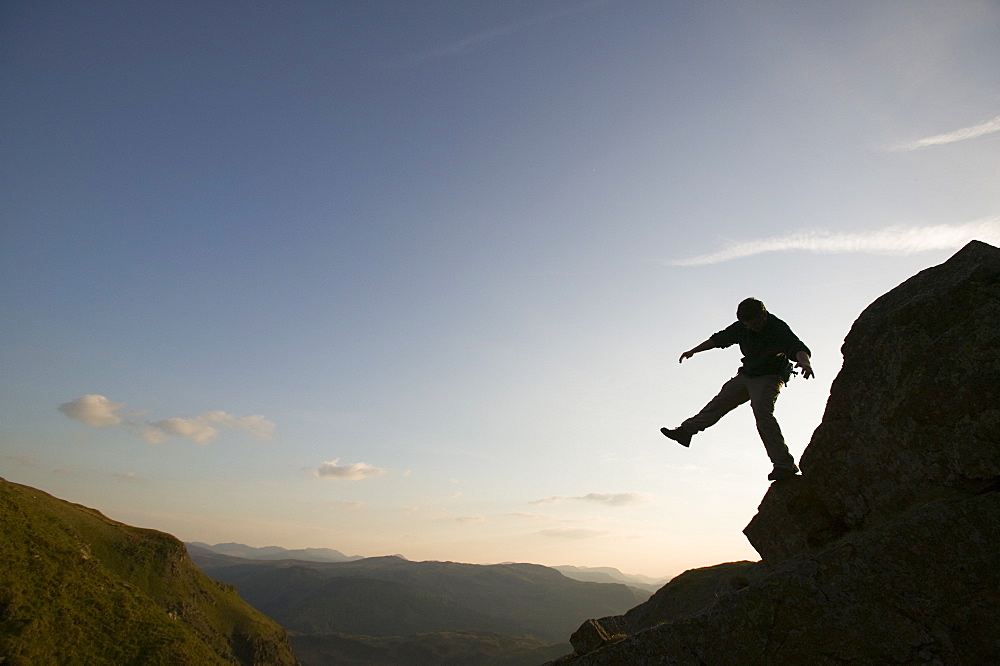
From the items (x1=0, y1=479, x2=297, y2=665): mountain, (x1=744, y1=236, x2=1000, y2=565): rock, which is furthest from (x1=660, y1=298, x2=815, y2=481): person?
(x1=0, y1=479, x2=297, y2=665): mountain

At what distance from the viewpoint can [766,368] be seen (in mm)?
10266

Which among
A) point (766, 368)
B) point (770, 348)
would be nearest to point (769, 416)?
point (766, 368)

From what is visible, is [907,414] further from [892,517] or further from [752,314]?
[752,314]

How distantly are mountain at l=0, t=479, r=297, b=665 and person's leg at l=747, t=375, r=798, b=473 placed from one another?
260 feet

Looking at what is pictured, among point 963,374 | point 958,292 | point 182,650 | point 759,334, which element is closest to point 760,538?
point 759,334

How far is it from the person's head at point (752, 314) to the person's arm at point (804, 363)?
3.05 feet

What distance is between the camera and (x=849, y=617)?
589 cm

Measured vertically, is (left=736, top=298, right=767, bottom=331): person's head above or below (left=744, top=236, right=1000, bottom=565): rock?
above

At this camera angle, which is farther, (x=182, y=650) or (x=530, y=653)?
(x=530, y=653)

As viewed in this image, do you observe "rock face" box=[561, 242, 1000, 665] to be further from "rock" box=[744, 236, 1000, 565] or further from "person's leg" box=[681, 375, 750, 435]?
"person's leg" box=[681, 375, 750, 435]

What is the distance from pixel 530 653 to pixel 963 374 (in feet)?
760

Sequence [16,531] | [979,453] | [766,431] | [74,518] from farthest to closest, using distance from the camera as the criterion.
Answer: [74,518] < [16,531] < [766,431] < [979,453]

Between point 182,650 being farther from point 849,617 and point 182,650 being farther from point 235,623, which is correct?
point 849,617

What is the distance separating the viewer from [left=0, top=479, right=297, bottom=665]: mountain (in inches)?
2306
